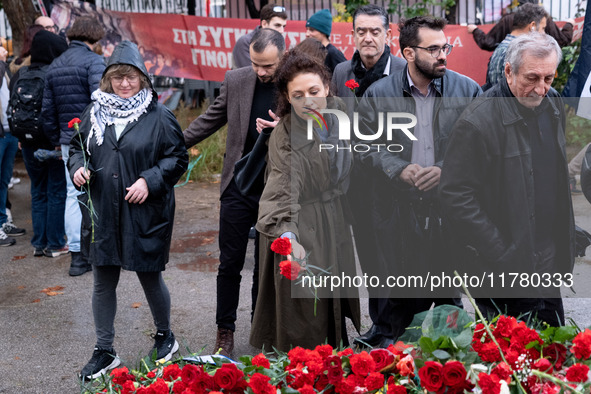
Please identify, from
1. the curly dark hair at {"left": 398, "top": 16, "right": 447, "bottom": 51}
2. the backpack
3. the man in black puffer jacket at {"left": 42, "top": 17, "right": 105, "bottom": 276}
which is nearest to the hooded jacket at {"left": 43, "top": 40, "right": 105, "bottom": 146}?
the man in black puffer jacket at {"left": 42, "top": 17, "right": 105, "bottom": 276}

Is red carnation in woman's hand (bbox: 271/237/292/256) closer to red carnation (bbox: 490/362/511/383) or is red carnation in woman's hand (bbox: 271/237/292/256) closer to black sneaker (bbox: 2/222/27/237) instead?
red carnation (bbox: 490/362/511/383)

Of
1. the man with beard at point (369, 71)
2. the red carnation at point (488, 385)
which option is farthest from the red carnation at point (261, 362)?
the man with beard at point (369, 71)

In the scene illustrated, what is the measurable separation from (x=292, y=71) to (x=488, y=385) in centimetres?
211

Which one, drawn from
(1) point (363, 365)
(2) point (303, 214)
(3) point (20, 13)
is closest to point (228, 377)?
(1) point (363, 365)

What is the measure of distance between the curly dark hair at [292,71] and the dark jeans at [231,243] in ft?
3.05

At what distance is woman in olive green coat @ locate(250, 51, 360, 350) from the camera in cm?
379

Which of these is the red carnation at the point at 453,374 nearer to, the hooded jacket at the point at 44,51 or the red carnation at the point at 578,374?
the red carnation at the point at 578,374

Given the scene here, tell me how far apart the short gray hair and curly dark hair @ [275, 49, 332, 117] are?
36.3 inches

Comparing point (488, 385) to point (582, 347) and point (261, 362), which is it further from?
point (261, 362)

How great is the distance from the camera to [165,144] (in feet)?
15.4

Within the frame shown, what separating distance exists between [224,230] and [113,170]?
779 millimetres

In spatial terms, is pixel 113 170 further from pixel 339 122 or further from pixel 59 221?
pixel 59 221

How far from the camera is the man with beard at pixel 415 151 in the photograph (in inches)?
159

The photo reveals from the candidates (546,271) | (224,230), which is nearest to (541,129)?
(546,271)
